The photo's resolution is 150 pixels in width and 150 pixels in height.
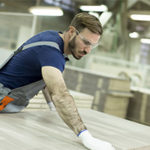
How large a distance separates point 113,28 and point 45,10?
77.0 inches

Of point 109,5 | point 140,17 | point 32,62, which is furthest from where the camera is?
point 109,5

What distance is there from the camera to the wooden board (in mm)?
1252

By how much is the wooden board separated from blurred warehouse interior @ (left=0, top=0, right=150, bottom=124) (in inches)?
179

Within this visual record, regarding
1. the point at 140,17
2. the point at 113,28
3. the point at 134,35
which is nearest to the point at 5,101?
the point at 140,17

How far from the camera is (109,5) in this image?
7234 millimetres

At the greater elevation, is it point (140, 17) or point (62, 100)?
point (140, 17)

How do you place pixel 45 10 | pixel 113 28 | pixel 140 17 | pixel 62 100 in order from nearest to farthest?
pixel 62 100, pixel 45 10, pixel 140 17, pixel 113 28

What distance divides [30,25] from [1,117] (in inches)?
134

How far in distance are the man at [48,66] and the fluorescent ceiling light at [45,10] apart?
5251 millimetres

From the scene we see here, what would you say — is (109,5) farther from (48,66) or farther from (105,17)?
(48,66)

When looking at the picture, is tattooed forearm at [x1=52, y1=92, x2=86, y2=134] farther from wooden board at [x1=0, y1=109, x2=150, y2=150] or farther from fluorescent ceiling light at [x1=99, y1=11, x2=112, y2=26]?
fluorescent ceiling light at [x1=99, y1=11, x2=112, y2=26]

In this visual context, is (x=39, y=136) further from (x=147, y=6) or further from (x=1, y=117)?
(x=147, y=6)

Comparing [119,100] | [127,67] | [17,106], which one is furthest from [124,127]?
[127,67]

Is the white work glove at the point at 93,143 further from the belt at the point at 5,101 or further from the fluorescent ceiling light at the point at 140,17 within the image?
the fluorescent ceiling light at the point at 140,17
